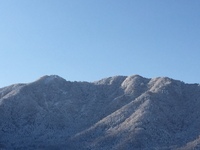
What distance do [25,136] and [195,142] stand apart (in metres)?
37.0

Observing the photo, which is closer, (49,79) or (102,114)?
(102,114)

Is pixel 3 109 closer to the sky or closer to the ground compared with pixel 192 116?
closer to the sky

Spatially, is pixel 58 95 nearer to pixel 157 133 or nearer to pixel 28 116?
pixel 28 116

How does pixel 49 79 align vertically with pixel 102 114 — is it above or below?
above

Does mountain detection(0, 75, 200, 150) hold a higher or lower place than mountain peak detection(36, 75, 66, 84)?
lower

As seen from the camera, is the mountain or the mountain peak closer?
the mountain

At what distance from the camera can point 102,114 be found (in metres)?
107

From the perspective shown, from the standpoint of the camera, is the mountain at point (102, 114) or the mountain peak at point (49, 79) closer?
the mountain at point (102, 114)

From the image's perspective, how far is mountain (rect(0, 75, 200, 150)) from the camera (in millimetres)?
90625

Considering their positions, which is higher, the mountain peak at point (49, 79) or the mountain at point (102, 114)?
the mountain peak at point (49, 79)

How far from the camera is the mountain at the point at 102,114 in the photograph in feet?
297

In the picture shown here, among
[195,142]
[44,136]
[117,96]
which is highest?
[117,96]

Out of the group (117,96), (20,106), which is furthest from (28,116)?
(117,96)

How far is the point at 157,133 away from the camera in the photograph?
92.6 m
